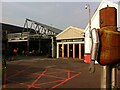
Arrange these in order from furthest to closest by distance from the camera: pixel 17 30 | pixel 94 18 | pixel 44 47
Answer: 1. pixel 17 30
2. pixel 44 47
3. pixel 94 18

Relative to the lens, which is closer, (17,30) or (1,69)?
(1,69)

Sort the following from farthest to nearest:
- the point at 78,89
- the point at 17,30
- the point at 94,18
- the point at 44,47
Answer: the point at 17,30, the point at 44,47, the point at 94,18, the point at 78,89

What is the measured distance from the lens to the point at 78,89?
10.1m

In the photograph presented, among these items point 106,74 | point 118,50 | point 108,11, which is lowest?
point 106,74

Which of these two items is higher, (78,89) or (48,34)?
(48,34)

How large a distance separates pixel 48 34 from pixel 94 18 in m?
20.2

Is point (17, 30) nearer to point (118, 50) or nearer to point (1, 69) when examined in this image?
point (1, 69)

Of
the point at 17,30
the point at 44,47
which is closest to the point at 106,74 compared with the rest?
the point at 44,47

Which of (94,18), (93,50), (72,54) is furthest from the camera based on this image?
(72,54)

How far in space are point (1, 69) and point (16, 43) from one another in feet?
110

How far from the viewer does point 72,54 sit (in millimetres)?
36344

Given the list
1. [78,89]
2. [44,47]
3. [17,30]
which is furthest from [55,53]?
[78,89]

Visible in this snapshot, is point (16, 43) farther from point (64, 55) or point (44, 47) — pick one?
point (64, 55)

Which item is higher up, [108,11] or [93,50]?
[108,11]
